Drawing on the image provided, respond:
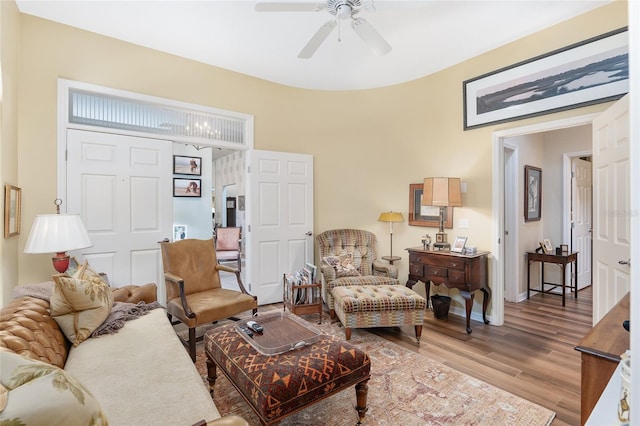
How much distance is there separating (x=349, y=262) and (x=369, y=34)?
8.15 ft

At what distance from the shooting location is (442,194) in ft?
11.5

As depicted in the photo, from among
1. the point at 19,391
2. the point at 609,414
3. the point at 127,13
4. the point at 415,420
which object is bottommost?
the point at 415,420

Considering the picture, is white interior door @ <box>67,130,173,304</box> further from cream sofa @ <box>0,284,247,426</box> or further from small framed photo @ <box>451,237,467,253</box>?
small framed photo @ <box>451,237,467,253</box>

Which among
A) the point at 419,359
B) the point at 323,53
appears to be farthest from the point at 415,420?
the point at 323,53

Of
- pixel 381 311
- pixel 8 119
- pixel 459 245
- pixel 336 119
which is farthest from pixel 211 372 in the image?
pixel 336 119

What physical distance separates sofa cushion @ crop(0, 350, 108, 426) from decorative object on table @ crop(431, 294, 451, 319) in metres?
3.36

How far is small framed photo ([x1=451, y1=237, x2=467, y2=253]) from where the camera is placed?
3.44 metres

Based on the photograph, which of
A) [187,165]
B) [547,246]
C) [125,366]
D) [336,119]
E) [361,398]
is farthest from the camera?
[187,165]

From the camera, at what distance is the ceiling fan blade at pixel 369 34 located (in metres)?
2.35

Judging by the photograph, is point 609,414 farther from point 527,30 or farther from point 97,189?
point 97,189

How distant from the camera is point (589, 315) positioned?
3.57m

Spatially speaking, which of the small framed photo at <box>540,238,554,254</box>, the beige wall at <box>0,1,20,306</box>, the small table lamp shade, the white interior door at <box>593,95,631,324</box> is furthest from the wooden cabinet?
the small framed photo at <box>540,238,554,254</box>

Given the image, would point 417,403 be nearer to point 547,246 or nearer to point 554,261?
point 554,261

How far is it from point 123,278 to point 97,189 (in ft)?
3.14
